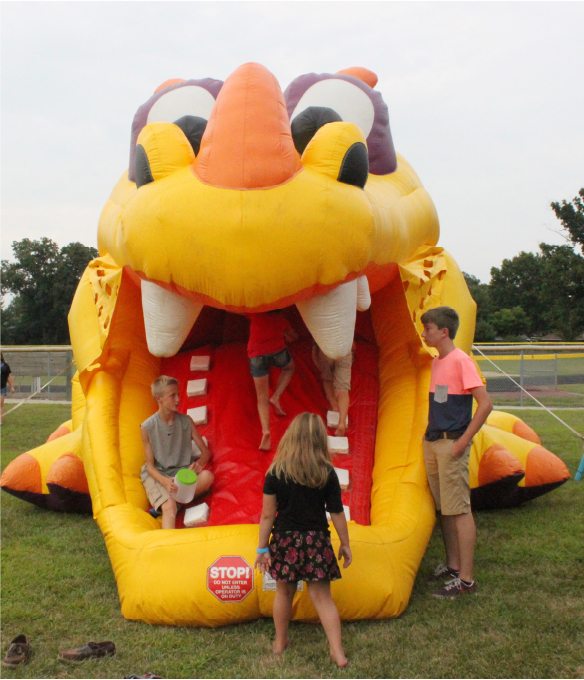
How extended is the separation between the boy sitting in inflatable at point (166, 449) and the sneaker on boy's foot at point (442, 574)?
4.05ft

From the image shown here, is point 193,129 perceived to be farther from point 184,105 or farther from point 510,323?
point 510,323

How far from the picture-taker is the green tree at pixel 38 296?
33531mm

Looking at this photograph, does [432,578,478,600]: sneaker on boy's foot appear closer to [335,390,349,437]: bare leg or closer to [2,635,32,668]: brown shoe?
[335,390,349,437]: bare leg

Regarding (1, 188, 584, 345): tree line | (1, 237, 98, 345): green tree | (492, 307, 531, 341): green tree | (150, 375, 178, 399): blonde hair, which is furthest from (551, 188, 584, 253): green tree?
(150, 375, 178, 399): blonde hair

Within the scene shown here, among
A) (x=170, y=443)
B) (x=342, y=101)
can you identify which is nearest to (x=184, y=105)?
(x=342, y=101)

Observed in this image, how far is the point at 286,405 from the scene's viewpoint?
3.80 m

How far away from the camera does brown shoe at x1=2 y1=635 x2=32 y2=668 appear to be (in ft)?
7.64

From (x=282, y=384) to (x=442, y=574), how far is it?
4.49 ft

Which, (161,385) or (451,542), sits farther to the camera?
(161,385)

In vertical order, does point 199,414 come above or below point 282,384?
below

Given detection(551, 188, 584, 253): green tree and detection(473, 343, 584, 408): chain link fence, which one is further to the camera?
detection(551, 188, 584, 253): green tree

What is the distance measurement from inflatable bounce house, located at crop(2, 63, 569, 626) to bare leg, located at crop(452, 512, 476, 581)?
202 millimetres

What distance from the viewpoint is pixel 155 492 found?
3320mm

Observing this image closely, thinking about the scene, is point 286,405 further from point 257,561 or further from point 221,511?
point 257,561
